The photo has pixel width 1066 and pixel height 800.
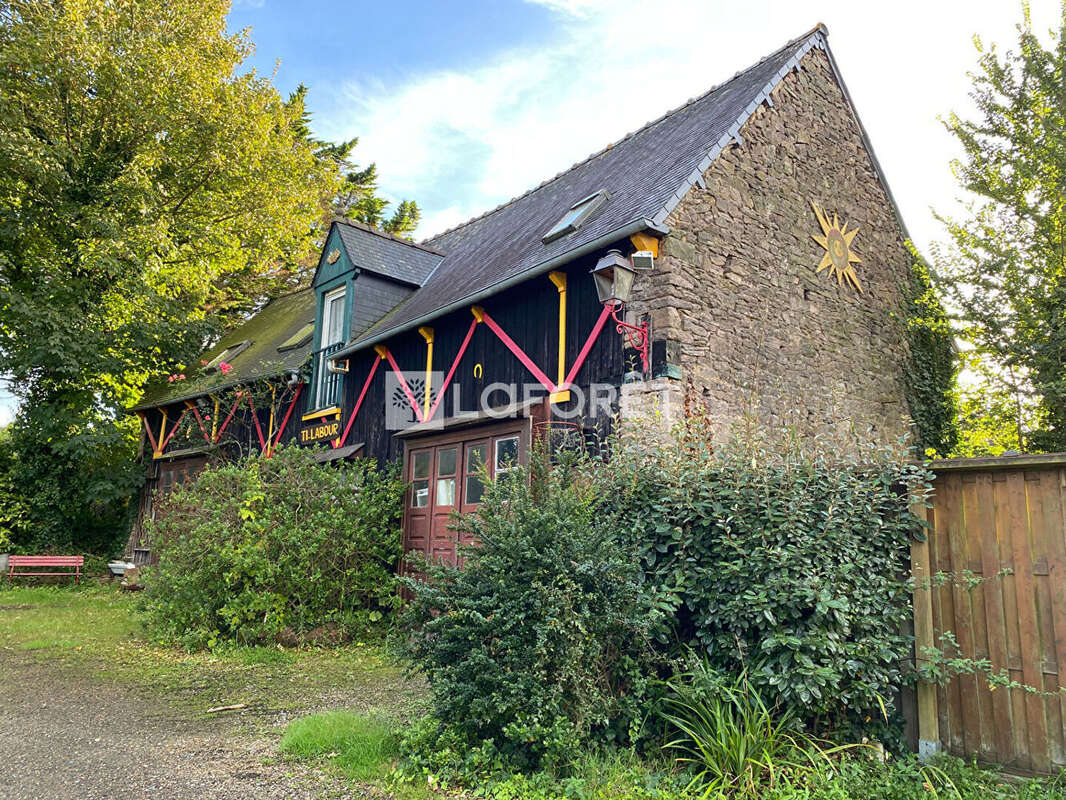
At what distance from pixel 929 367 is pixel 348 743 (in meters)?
10.2

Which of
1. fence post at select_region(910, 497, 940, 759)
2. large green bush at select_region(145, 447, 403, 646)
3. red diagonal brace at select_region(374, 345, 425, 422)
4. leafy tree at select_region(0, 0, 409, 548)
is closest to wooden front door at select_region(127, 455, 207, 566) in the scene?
A: leafy tree at select_region(0, 0, 409, 548)

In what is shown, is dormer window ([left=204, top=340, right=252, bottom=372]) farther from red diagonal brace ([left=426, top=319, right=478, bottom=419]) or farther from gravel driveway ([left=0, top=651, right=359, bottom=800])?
gravel driveway ([left=0, top=651, right=359, bottom=800])

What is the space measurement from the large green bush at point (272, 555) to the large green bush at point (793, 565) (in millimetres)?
4702

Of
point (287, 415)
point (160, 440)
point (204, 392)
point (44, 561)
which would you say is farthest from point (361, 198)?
point (44, 561)

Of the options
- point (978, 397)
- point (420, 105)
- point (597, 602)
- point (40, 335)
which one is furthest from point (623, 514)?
point (40, 335)

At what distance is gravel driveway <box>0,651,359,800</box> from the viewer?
3756 mm

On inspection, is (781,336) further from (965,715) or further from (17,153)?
(17,153)

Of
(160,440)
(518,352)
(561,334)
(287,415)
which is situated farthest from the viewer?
(160,440)

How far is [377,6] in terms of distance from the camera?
9.51m

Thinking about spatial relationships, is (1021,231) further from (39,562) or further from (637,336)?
(39,562)

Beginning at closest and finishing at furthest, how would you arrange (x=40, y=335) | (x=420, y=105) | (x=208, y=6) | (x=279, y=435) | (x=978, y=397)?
(x=420, y=105), (x=978, y=397), (x=279, y=435), (x=40, y=335), (x=208, y=6)

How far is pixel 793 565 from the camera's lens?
4207 mm

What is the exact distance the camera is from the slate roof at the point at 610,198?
802cm

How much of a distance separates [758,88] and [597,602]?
25.1ft
